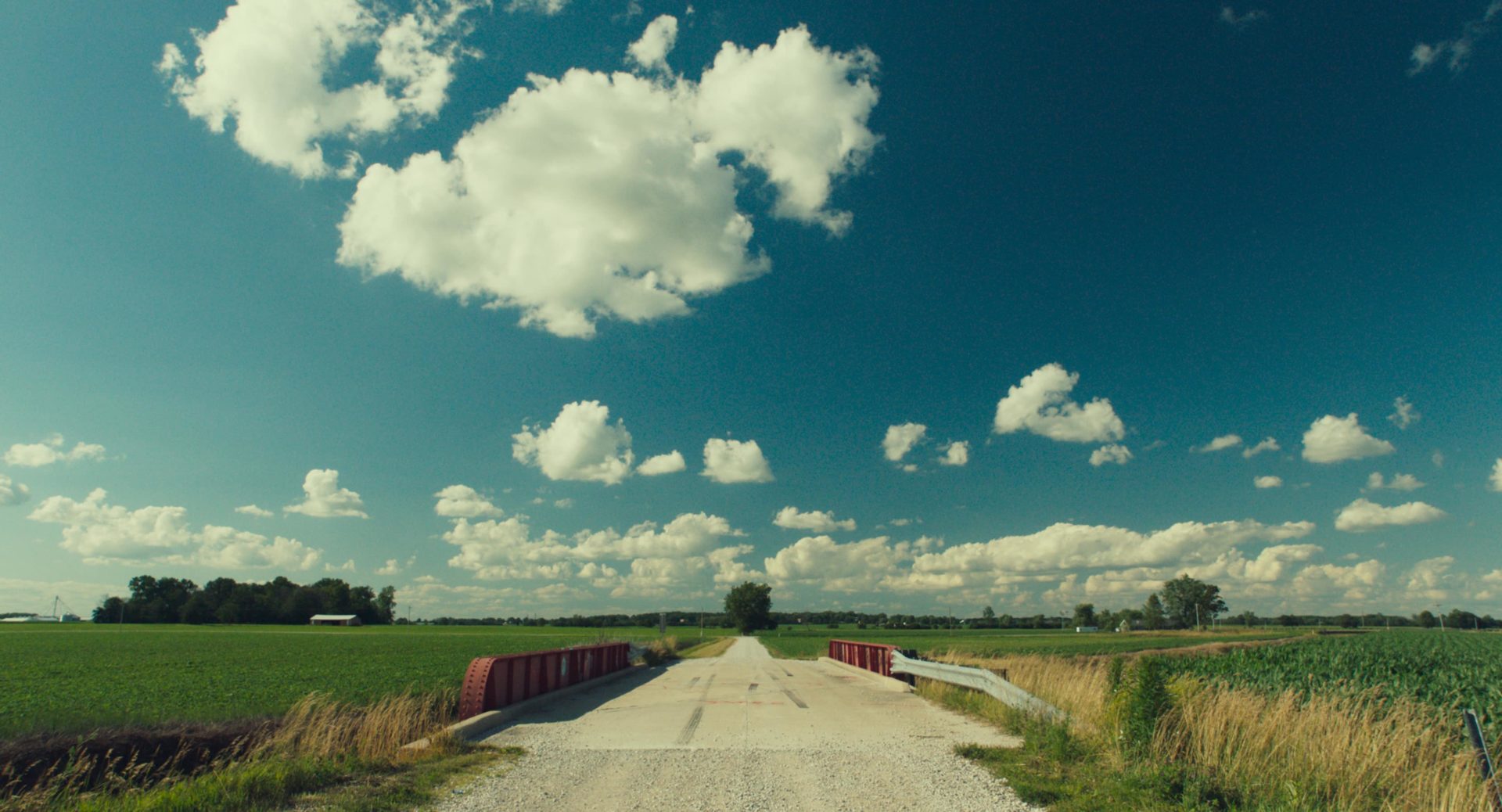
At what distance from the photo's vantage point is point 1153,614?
16738cm

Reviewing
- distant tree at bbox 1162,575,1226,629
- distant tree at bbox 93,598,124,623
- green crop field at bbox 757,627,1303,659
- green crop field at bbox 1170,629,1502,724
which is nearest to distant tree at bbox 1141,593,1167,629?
distant tree at bbox 1162,575,1226,629

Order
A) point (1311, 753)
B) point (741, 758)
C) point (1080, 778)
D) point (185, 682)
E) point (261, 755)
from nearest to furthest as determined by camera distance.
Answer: point (1311, 753), point (1080, 778), point (261, 755), point (741, 758), point (185, 682)

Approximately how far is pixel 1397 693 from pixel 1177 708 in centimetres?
745

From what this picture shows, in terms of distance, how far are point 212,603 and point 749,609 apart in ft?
322

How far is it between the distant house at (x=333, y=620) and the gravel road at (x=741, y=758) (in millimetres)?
156288

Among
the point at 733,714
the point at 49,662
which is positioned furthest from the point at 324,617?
the point at 733,714

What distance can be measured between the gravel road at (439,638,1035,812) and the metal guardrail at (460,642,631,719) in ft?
2.56

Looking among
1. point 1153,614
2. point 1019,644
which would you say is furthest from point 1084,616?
point 1019,644

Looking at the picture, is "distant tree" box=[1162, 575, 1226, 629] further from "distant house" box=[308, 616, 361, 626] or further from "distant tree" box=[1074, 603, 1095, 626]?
"distant house" box=[308, 616, 361, 626]

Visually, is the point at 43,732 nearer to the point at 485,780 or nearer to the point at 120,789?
the point at 120,789

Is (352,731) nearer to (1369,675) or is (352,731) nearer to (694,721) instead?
(694,721)

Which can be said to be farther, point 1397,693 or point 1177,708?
point 1397,693

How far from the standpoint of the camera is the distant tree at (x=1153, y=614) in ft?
545

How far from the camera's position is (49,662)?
32.6 m
